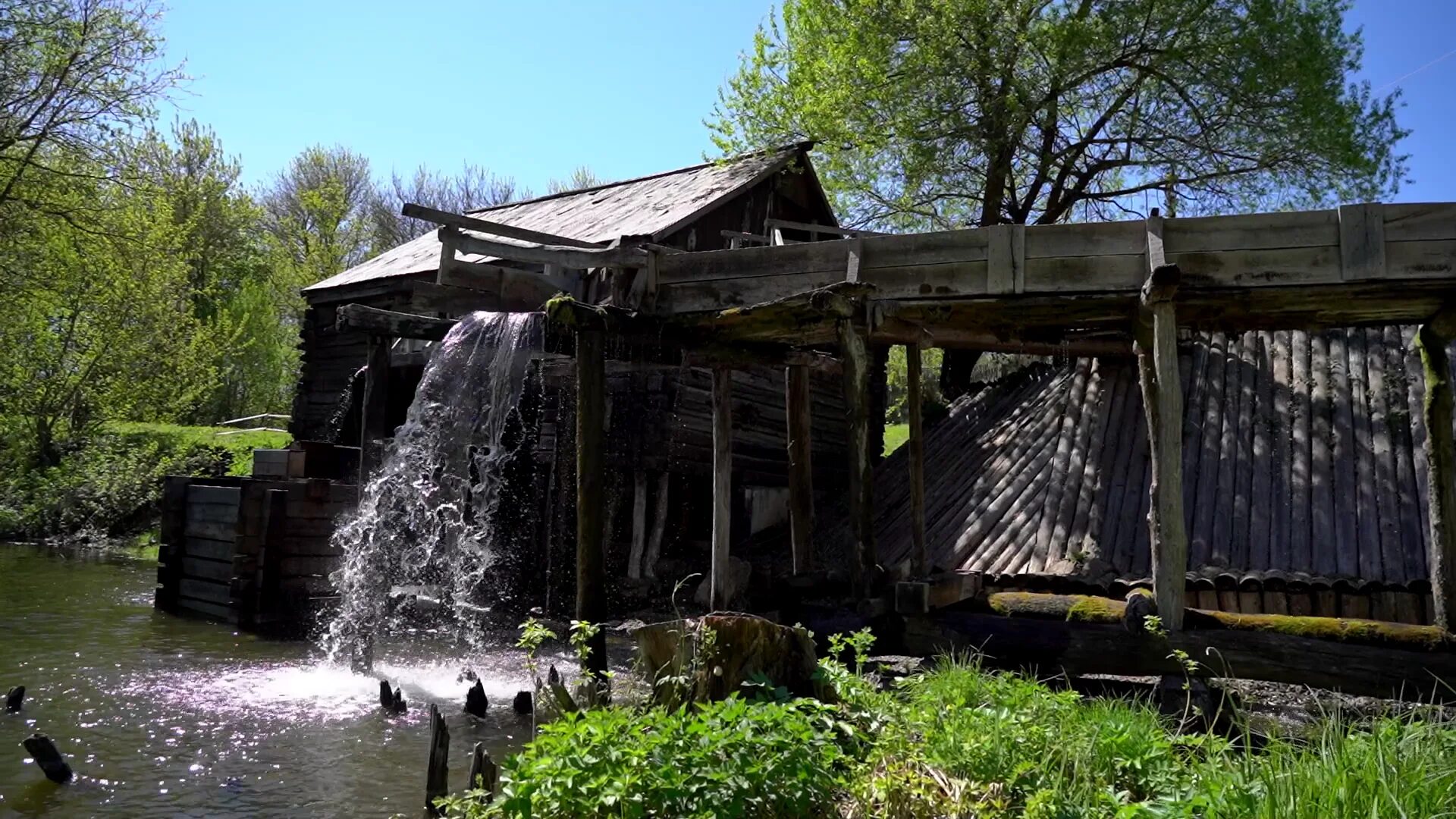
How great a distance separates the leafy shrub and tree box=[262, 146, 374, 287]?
3428 centimetres

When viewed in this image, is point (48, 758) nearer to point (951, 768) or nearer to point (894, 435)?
point (951, 768)

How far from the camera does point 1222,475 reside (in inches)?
445

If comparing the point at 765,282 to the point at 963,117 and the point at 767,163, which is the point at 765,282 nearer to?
the point at 767,163

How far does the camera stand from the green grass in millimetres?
29938

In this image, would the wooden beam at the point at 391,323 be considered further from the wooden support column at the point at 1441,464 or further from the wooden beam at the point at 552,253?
the wooden support column at the point at 1441,464

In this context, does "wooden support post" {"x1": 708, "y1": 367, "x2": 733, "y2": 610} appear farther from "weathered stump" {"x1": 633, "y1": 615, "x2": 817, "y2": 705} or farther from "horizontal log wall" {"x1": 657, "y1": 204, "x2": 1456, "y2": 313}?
"weathered stump" {"x1": 633, "y1": 615, "x2": 817, "y2": 705}

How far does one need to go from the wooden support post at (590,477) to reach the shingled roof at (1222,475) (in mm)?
4055

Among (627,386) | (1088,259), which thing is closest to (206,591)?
(627,386)

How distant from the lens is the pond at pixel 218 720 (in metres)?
6.06

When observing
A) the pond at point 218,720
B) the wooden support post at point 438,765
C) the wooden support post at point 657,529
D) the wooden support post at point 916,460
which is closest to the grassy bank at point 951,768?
the wooden support post at point 438,765

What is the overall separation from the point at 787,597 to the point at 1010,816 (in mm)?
4577

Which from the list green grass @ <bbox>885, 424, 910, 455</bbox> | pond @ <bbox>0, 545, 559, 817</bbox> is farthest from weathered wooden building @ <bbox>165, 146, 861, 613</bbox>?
green grass @ <bbox>885, 424, 910, 455</bbox>

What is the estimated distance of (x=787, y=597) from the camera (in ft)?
28.2

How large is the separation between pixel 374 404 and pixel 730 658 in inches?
308
